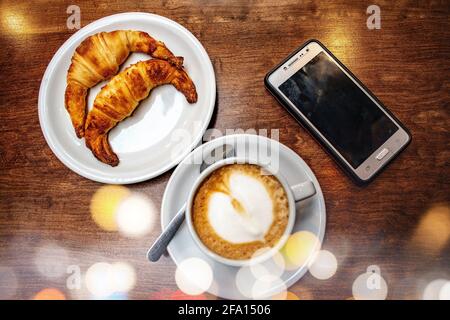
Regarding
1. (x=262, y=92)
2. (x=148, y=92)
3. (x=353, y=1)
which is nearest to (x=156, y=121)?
(x=148, y=92)

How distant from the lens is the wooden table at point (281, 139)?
1100 mm

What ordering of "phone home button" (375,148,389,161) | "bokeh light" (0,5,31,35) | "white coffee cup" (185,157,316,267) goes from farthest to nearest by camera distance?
1. "bokeh light" (0,5,31,35)
2. "phone home button" (375,148,389,161)
3. "white coffee cup" (185,157,316,267)

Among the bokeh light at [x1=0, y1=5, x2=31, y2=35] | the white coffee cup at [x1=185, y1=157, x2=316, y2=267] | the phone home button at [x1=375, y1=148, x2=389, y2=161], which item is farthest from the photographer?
the bokeh light at [x1=0, y1=5, x2=31, y2=35]

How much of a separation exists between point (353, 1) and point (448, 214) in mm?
571

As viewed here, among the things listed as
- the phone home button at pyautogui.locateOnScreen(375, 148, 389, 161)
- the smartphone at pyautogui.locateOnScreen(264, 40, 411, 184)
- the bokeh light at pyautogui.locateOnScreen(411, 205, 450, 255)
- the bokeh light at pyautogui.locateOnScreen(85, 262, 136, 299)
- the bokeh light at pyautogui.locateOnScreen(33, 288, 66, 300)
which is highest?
the smartphone at pyautogui.locateOnScreen(264, 40, 411, 184)

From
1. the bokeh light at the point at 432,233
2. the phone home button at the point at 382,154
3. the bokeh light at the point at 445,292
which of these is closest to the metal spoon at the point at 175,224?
the phone home button at the point at 382,154

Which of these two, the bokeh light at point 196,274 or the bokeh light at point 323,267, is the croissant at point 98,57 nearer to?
the bokeh light at point 196,274

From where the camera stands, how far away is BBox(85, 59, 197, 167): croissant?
3.58ft

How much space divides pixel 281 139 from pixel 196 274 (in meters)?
0.38

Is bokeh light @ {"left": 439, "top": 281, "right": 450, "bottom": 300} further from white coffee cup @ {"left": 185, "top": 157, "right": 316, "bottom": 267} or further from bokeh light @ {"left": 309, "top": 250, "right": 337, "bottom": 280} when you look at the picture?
white coffee cup @ {"left": 185, "top": 157, "right": 316, "bottom": 267}

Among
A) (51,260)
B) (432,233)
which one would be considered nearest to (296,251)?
(432,233)

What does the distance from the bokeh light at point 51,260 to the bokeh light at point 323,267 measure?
0.59 metres

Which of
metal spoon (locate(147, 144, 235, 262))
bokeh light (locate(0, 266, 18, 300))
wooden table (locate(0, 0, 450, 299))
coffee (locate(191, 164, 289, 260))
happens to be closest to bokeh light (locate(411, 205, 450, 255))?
wooden table (locate(0, 0, 450, 299))

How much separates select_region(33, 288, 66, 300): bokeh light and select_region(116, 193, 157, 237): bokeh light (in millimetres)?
210
